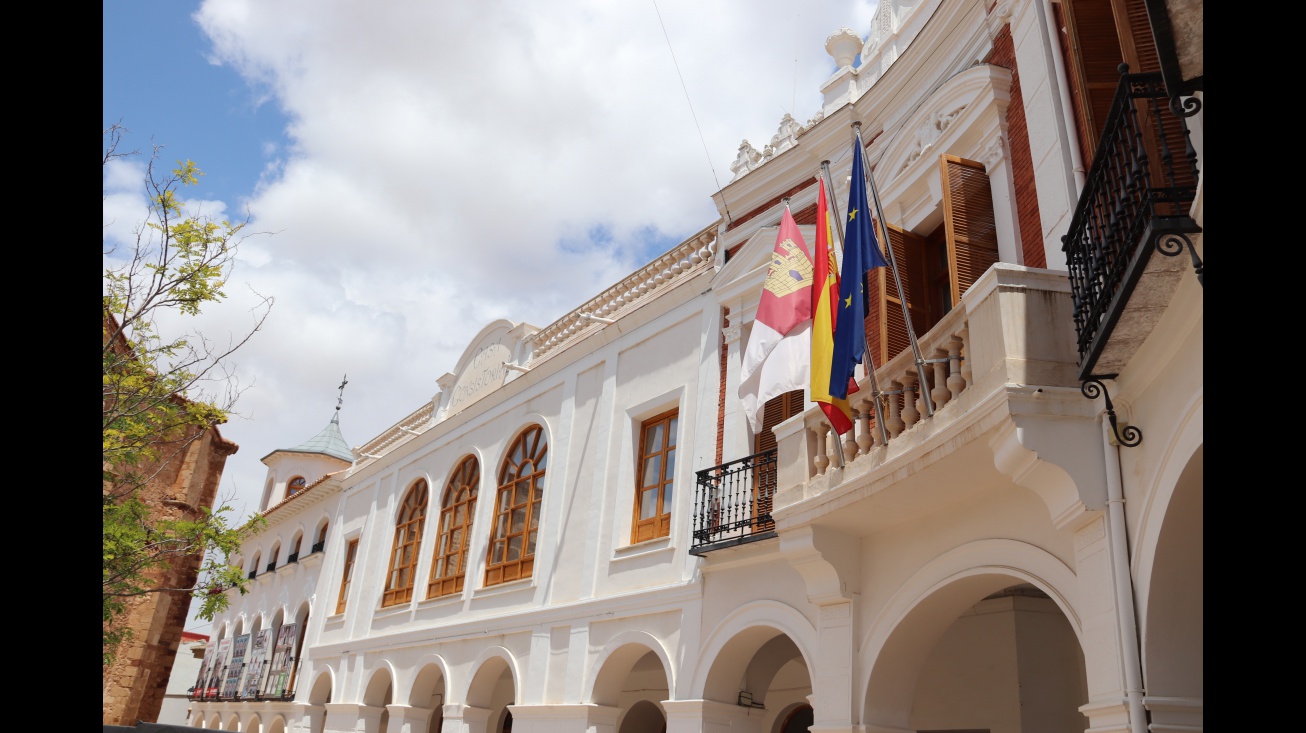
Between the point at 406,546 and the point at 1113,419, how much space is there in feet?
52.5

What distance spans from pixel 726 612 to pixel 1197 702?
18.7 feet

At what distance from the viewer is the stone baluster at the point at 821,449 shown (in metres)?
7.95

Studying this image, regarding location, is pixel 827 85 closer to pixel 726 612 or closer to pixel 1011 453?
pixel 726 612

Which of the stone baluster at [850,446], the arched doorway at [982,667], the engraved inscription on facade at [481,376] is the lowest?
the arched doorway at [982,667]

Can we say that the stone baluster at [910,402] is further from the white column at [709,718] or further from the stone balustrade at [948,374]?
the white column at [709,718]

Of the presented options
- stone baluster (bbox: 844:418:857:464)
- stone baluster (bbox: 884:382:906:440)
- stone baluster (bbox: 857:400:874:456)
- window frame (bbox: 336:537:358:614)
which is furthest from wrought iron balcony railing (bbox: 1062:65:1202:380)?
window frame (bbox: 336:537:358:614)

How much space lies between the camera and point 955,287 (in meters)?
7.99

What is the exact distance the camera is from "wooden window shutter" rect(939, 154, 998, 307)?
8070mm

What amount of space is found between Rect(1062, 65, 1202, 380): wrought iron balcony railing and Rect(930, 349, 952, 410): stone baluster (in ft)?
3.88

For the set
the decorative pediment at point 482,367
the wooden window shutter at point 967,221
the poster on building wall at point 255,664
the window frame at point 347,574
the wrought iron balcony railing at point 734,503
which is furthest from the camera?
the poster on building wall at point 255,664

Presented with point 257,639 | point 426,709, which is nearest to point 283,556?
point 257,639

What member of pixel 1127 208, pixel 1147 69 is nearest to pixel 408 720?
pixel 1127 208

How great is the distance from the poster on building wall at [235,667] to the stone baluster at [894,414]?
23.5 m

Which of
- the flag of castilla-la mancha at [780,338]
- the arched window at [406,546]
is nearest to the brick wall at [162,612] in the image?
the arched window at [406,546]
